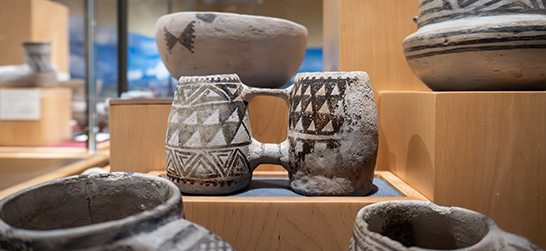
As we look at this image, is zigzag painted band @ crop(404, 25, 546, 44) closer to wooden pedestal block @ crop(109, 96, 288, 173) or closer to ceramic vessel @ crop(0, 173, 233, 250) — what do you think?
wooden pedestal block @ crop(109, 96, 288, 173)

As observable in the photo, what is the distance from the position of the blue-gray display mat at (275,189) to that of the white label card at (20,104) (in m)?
1.31

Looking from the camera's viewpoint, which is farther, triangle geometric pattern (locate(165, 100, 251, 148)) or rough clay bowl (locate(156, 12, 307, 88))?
rough clay bowl (locate(156, 12, 307, 88))

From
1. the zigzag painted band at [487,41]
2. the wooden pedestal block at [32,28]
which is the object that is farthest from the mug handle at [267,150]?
the wooden pedestal block at [32,28]

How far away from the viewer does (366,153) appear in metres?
0.91

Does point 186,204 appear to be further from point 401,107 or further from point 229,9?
point 229,9

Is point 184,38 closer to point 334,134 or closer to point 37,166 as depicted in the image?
point 334,134

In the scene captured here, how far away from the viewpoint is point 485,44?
854 millimetres

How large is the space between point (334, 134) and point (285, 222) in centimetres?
22

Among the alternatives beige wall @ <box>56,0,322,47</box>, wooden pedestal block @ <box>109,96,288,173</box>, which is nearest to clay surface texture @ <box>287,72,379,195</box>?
wooden pedestal block @ <box>109,96,288,173</box>

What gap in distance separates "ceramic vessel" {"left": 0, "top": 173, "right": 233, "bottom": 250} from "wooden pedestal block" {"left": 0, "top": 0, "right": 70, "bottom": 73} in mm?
1370

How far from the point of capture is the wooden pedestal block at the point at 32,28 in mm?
1600

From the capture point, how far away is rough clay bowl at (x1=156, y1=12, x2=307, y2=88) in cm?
107

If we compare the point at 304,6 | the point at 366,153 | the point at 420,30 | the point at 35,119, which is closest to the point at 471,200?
the point at 366,153

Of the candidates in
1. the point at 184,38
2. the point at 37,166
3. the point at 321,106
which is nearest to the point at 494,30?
the point at 321,106
